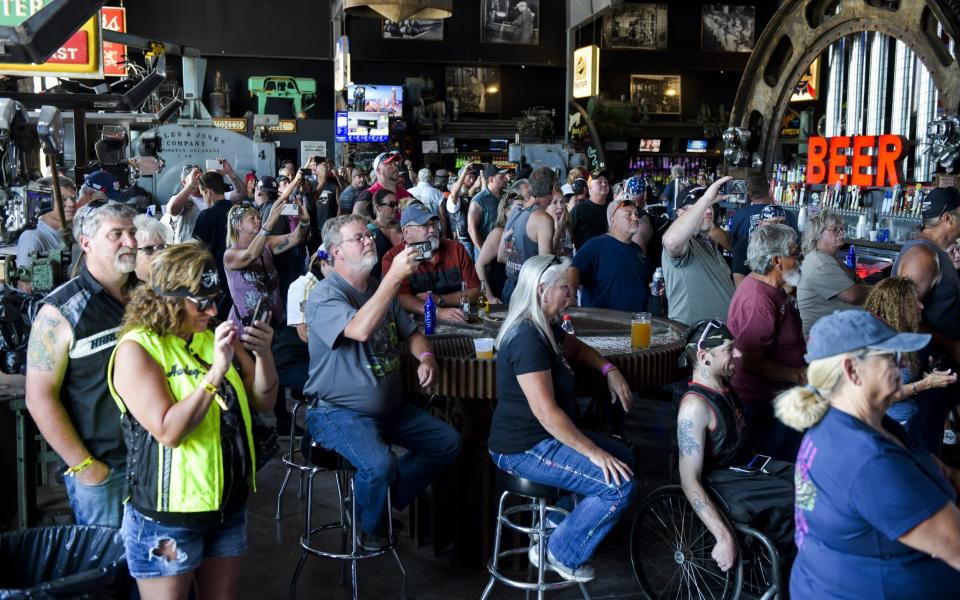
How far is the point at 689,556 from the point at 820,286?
179cm

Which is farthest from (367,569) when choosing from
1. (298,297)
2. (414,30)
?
(414,30)

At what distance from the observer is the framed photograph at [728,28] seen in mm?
22406

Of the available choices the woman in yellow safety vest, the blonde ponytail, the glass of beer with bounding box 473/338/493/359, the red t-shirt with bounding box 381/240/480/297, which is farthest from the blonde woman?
the red t-shirt with bounding box 381/240/480/297

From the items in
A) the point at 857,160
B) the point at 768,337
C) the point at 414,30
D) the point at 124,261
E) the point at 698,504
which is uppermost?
the point at 414,30

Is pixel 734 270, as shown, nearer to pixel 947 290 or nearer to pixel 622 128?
pixel 947 290

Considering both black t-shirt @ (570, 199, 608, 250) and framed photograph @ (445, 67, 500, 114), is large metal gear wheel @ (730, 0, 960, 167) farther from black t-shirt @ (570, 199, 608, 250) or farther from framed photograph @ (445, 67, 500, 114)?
framed photograph @ (445, 67, 500, 114)

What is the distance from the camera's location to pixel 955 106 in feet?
26.3

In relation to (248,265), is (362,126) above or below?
above

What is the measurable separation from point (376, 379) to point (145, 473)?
1.35m

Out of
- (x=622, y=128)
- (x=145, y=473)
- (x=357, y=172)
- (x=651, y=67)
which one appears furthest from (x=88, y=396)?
(x=651, y=67)

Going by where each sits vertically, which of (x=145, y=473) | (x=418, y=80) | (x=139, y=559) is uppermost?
(x=418, y=80)

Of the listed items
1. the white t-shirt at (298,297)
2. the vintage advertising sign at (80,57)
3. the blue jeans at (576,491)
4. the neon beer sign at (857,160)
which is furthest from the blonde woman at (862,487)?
the neon beer sign at (857,160)

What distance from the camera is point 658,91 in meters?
23.0

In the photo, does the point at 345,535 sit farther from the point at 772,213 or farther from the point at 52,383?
the point at 772,213
